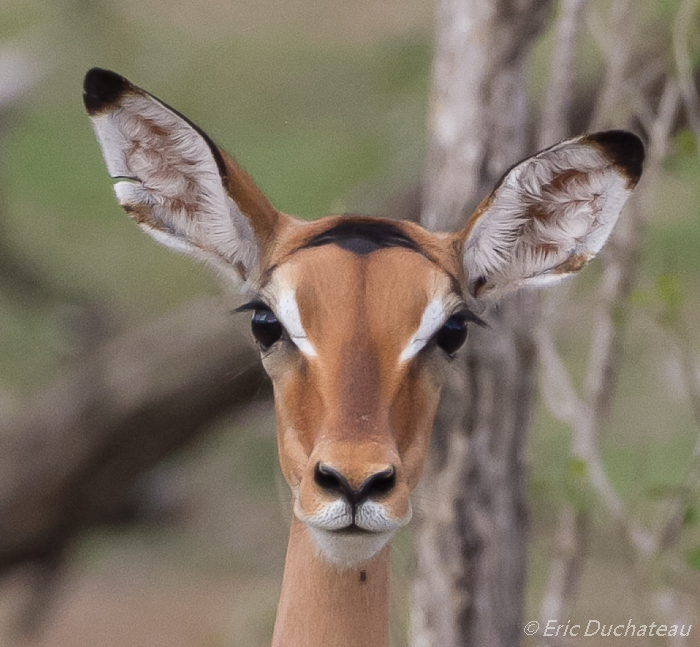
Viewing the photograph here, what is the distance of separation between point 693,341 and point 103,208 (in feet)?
21.8

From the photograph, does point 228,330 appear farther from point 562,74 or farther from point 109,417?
point 562,74

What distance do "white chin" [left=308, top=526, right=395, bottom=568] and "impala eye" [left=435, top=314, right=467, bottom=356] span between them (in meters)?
0.62

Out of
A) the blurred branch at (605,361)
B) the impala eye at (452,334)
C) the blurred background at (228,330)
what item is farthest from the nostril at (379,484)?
the blurred branch at (605,361)

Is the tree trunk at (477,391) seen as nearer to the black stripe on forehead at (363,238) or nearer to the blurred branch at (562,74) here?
the blurred branch at (562,74)

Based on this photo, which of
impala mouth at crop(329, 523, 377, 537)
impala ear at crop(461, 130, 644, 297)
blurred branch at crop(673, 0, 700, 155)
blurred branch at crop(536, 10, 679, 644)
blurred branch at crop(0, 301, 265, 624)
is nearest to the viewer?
impala mouth at crop(329, 523, 377, 537)

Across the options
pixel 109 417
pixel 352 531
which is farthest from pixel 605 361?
pixel 109 417

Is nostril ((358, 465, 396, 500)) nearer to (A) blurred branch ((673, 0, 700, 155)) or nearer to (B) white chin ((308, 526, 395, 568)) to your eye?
(B) white chin ((308, 526, 395, 568))

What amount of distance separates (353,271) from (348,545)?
819 millimetres

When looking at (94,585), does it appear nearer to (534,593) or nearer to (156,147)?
(534,593)

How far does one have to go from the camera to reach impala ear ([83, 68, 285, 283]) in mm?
3393

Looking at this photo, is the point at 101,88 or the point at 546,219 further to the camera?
the point at 546,219

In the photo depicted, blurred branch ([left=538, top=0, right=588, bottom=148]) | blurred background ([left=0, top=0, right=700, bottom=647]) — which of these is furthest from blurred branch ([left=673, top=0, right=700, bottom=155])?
blurred branch ([left=538, top=0, right=588, bottom=148])

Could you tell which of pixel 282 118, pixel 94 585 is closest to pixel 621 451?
pixel 94 585

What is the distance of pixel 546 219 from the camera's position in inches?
151
